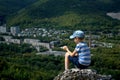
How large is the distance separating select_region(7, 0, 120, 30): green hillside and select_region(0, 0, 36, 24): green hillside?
10.1 ft

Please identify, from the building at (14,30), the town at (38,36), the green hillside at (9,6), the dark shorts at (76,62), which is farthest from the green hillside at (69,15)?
the dark shorts at (76,62)

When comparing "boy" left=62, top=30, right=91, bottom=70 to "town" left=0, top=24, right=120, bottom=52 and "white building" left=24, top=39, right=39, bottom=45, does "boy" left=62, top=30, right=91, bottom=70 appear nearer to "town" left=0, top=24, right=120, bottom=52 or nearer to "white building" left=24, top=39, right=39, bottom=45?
"town" left=0, top=24, right=120, bottom=52

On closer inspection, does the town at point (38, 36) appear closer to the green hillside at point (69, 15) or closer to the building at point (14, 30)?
the building at point (14, 30)

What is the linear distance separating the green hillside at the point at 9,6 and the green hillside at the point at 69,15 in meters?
3.09

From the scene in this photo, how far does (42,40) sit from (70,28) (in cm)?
1401

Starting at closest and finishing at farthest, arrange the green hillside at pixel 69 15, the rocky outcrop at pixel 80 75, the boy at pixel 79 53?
the rocky outcrop at pixel 80 75 → the boy at pixel 79 53 → the green hillside at pixel 69 15

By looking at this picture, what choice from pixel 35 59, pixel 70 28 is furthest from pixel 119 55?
pixel 70 28

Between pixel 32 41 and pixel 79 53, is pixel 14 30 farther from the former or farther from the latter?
pixel 79 53

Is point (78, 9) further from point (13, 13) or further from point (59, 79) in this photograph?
point (59, 79)

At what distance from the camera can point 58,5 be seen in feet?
303

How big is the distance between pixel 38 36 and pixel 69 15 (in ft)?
53.6

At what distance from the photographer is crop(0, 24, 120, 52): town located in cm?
5873

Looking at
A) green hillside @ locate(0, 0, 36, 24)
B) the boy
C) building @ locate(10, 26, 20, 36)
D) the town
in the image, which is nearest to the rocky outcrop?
the boy

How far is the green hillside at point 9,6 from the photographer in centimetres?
9319
